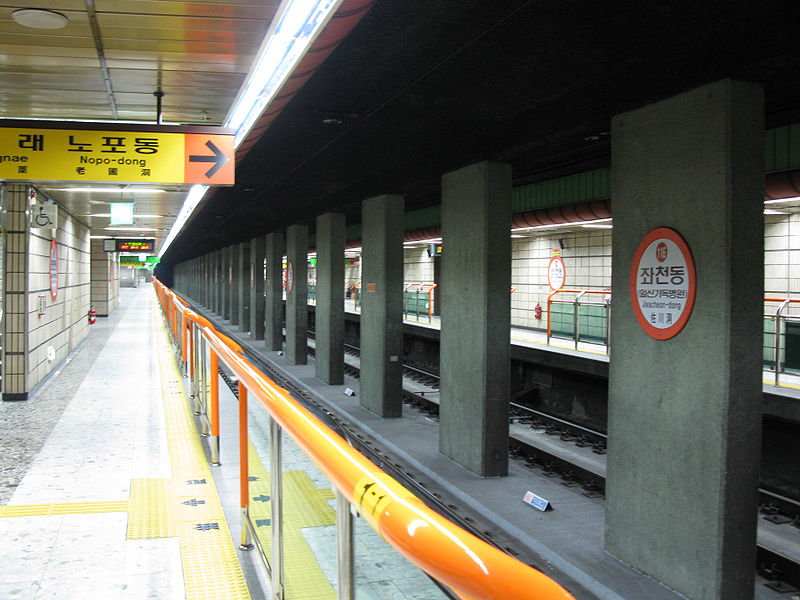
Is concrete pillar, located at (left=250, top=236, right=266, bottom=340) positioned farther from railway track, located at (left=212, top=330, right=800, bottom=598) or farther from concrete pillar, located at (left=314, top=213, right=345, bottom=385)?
railway track, located at (left=212, top=330, right=800, bottom=598)

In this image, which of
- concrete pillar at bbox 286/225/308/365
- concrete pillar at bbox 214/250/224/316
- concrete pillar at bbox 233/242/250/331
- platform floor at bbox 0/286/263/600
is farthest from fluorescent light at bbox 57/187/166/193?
concrete pillar at bbox 214/250/224/316

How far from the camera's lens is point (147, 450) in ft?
19.5

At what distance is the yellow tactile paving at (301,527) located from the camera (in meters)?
1.84

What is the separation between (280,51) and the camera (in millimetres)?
4664

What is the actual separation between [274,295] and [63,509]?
1335 cm

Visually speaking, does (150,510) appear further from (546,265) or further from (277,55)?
(546,265)

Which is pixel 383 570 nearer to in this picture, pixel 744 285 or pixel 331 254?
pixel 744 285

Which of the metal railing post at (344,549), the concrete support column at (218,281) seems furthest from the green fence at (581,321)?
the concrete support column at (218,281)

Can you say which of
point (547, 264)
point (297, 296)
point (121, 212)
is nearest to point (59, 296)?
point (121, 212)

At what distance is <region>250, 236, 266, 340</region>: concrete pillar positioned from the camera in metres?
20.5

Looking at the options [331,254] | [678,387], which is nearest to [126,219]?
[331,254]

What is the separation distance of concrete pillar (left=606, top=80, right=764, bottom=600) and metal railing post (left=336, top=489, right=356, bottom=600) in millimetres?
2925

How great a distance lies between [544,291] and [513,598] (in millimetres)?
18457

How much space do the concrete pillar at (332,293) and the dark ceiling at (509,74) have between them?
4.28m
